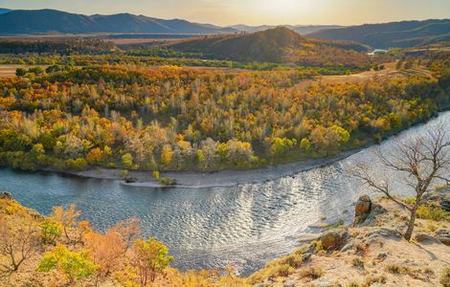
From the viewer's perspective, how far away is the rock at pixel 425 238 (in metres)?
41.8

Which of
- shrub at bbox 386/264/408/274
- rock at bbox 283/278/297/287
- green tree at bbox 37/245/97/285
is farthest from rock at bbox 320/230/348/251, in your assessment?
green tree at bbox 37/245/97/285

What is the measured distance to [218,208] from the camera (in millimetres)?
78750

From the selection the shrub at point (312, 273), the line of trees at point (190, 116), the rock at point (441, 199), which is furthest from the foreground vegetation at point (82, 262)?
the line of trees at point (190, 116)

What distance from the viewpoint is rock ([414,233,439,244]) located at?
4182 centimetres

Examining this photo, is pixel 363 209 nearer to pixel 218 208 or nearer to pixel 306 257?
pixel 306 257

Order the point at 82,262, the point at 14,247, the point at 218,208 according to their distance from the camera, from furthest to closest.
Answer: the point at 218,208 → the point at 14,247 → the point at 82,262

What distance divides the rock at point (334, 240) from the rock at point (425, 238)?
283 inches

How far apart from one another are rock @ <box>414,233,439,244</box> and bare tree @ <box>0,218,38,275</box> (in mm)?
40970

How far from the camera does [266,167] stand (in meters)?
97.7

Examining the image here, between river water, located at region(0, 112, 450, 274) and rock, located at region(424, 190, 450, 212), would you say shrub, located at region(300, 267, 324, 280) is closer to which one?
river water, located at region(0, 112, 450, 274)

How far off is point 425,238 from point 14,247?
45868mm

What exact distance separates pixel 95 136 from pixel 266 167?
147 feet

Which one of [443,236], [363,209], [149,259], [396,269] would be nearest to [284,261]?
[396,269]


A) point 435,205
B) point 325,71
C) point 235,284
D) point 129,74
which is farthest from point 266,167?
point 325,71
